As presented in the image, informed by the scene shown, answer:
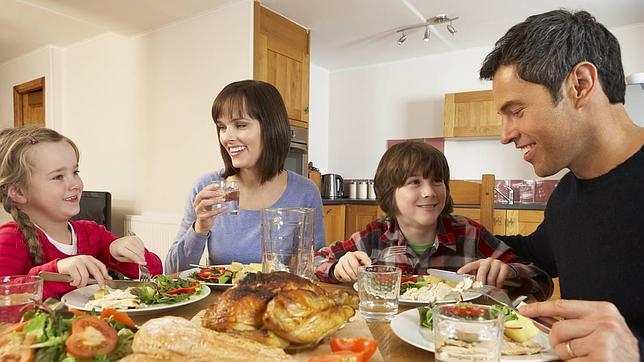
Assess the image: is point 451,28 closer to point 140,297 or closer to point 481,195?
point 481,195

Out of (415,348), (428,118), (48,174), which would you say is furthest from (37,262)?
(428,118)

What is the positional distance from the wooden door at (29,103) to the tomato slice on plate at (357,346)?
17.7 ft

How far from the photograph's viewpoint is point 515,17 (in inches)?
147

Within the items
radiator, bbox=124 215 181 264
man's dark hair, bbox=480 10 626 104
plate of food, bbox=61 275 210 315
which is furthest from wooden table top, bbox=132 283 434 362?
radiator, bbox=124 215 181 264

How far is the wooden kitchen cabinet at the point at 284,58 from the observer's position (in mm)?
3480

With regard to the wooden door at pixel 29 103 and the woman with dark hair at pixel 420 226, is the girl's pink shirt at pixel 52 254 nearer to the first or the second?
the woman with dark hair at pixel 420 226

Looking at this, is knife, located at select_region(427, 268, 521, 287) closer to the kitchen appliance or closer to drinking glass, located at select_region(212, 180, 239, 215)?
drinking glass, located at select_region(212, 180, 239, 215)

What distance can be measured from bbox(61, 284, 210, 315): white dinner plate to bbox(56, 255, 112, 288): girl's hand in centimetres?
3

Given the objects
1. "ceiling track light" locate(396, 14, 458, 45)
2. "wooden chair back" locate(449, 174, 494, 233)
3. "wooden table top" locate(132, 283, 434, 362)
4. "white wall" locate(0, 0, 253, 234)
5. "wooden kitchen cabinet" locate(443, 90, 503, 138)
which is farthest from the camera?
"wooden kitchen cabinet" locate(443, 90, 503, 138)

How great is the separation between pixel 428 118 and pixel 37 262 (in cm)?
417

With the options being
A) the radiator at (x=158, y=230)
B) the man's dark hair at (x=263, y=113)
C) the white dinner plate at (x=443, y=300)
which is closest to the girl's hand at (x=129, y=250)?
the man's dark hair at (x=263, y=113)

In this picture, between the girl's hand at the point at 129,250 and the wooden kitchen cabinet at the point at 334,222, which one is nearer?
the girl's hand at the point at 129,250

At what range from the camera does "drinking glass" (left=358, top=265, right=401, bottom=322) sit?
926 mm

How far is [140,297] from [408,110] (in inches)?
174
